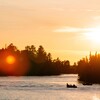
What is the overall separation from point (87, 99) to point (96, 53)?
3630 inches

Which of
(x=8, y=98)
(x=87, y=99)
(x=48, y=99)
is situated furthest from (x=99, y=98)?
(x=8, y=98)

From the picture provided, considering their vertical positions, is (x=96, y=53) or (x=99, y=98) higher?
(x=96, y=53)

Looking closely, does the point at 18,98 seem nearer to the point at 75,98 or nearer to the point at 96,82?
the point at 75,98

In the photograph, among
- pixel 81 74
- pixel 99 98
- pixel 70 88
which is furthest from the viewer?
pixel 81 74

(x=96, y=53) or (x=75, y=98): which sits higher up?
(x=96, y=53)

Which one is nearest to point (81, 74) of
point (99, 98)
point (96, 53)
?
point (96, 53)

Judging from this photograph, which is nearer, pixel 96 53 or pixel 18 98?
pixel 18 98

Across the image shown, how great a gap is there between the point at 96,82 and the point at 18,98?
77.2m

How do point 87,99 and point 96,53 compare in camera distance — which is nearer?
point 87,99

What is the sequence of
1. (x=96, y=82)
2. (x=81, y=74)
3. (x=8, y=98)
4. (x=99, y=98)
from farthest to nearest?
(x=81, y=74) → (x=96, y=82) → (x=99, y=98) → (x=8, y=98)

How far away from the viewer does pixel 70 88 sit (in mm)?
140000

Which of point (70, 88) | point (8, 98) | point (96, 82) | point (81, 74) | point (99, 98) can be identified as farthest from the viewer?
point (81, 74)

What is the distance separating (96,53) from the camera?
19062 centimetres

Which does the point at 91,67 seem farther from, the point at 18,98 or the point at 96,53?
the point at 18,98
